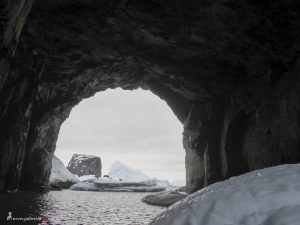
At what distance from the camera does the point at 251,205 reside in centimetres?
246

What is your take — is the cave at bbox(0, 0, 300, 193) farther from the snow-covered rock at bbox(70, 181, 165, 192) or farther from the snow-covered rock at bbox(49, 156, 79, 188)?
the snow-covered rock at bbox(49, 156, 79, 188)

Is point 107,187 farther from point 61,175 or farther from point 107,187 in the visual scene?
point 61,175

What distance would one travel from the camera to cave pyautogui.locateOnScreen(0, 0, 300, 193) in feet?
36.8

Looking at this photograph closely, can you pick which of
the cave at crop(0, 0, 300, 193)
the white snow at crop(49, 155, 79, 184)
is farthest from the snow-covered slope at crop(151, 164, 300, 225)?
the white snow at crop(49, 155, 79, 184)

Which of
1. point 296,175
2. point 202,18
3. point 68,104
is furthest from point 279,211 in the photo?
point 68,104

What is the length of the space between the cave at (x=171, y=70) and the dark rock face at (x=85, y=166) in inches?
1878

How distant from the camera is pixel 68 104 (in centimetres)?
2047

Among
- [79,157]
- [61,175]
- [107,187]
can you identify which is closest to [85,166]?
[79,157]

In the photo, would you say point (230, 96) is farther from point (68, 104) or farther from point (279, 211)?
point (279, 211)

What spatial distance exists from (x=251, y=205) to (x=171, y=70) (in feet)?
48.6

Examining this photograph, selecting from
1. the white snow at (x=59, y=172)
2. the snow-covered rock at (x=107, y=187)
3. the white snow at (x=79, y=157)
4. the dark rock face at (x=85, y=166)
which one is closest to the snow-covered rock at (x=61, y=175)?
the white snow at (x=59, y=172)

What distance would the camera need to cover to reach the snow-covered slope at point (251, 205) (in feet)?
7.55

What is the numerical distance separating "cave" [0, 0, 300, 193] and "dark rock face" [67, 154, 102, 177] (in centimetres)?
A: 4770

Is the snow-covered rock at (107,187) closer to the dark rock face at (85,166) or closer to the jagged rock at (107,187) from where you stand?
the jagged rock at (107,187)
